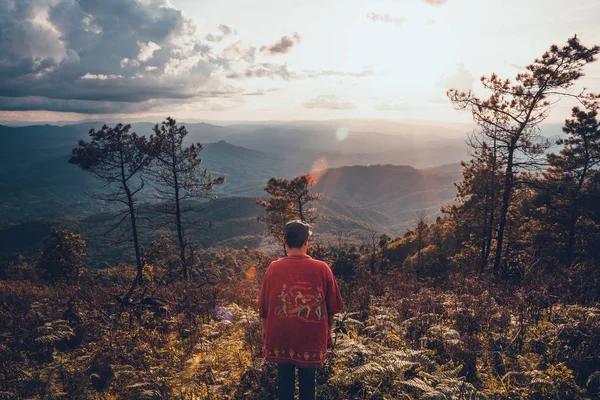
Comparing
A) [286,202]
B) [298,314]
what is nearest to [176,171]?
[286,202]

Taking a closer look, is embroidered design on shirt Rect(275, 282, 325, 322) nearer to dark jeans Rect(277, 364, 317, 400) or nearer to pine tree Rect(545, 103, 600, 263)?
dark jeans Rect(277, 364, 317, 400)

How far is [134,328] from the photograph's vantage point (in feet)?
24.0

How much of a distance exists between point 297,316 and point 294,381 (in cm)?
80

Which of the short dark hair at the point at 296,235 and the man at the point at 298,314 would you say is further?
the short dark hair at the point at 296,235

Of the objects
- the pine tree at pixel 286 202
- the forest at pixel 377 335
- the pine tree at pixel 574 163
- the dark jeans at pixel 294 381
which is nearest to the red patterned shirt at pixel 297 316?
the dark jeans at pixel 294 381

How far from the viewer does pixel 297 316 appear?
316 cm

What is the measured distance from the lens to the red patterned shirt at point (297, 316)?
315 centimetres

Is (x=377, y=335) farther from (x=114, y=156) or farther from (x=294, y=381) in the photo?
(x=114, y=156)

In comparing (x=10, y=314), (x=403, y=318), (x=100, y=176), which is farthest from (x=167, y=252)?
(x=403, y=318)

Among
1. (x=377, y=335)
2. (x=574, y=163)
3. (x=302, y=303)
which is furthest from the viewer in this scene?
(x=574, y=163)

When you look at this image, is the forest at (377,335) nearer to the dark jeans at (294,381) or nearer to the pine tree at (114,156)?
the pine tree at (114,156)

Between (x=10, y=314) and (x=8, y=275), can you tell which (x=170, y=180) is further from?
(x=8, y=275)

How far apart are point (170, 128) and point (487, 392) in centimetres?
1826

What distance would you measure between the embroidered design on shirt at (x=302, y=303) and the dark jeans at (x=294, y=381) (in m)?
0.60
